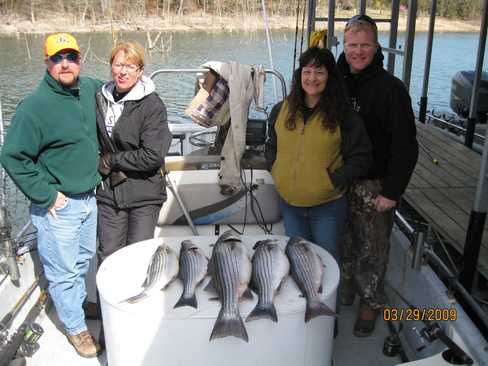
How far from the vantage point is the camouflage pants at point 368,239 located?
271 centimetres

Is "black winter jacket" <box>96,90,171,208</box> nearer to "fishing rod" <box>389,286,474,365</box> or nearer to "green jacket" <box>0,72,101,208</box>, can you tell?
"green jacket" <box>0,72,101,208</box>

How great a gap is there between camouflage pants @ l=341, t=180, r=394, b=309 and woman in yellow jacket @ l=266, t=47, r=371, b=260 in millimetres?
105

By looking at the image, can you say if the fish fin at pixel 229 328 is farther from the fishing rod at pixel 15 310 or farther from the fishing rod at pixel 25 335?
the fishing rod at pixel 15 310

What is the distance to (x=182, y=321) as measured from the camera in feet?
6.88

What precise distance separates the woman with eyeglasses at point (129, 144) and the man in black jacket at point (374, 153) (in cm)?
105

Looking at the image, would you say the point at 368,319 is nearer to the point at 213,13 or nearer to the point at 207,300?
the point at 207,300

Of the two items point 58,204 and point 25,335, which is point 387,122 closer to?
point 58,204

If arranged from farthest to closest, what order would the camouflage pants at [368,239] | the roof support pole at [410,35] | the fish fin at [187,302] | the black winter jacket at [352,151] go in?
the roof support pole at [410,35] < the camouflage pants at [368,239] < the black winter jacket at [352,151] < the fish fin at [187,302]

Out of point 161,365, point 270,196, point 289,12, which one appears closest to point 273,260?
point 161,365

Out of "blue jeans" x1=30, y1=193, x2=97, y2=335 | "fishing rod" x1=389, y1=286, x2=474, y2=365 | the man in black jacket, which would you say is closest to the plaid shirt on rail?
the man in black jacket

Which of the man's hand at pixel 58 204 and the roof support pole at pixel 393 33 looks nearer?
the man's hand at pixel 58 204

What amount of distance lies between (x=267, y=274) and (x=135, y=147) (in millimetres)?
985

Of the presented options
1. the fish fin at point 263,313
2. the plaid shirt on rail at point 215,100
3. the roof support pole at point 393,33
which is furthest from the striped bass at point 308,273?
the roof support pole at point 393,33

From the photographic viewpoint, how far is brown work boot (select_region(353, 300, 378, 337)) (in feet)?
9.59
